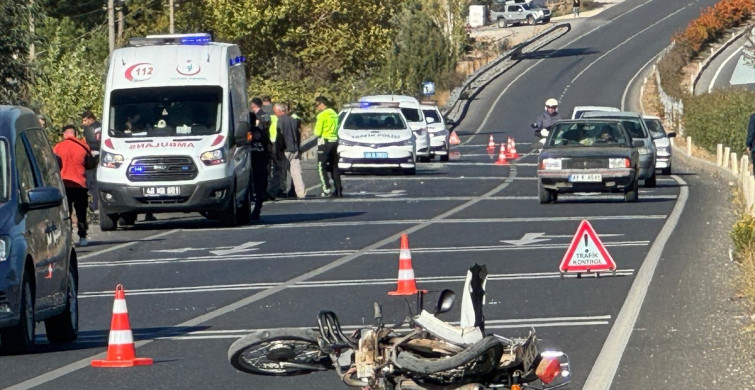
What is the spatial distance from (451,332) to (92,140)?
18.5 m

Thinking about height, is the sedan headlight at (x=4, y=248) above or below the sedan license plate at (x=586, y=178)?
above

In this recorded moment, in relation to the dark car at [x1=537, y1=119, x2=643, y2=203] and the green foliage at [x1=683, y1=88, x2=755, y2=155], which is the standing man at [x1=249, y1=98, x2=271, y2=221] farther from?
the green foliage at [x1=683, y1=88, x2=755, y2=155]

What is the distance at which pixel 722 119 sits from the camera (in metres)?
46.5

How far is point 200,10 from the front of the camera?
7369 cm

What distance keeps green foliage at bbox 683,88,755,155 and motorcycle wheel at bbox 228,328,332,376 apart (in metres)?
37.9

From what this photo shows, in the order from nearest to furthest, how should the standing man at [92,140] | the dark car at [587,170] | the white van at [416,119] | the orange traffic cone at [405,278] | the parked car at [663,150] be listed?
1. the orange traffic cone at [405,278]
2. the standing man at [92,140]
3. the dark car at [587,170]
4. the parked car at [663,150]
5. the white van at [416,119]

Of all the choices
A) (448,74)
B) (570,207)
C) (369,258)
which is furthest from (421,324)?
(448,74)

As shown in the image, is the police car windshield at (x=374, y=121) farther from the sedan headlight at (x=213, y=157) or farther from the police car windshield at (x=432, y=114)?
the sedan headlight at (x=213, y=157)

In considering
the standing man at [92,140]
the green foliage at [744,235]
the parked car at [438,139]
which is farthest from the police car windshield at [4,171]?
the parked car at [438,139]

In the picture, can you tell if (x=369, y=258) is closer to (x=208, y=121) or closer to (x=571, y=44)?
(x=208, y=121)

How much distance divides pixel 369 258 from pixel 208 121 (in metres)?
6.60

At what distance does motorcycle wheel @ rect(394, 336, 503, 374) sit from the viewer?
7.40 m

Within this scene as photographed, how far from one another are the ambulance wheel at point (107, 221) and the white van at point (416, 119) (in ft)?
66.0

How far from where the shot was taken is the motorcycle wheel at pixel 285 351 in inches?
320
